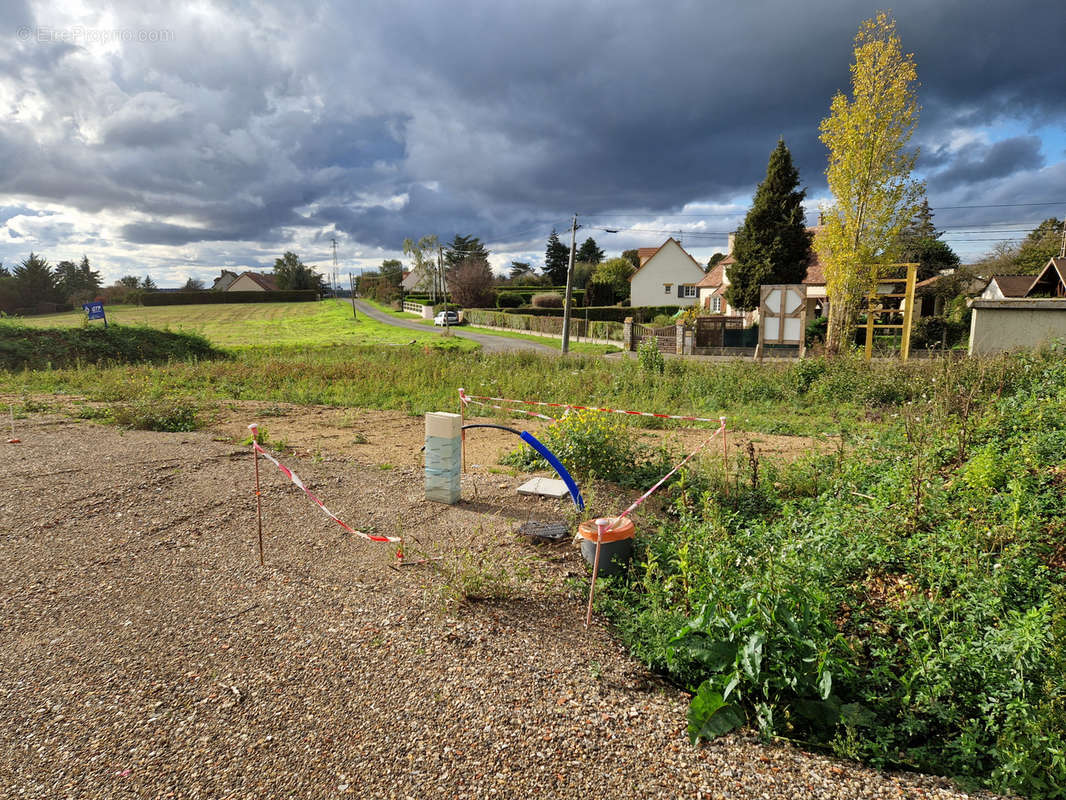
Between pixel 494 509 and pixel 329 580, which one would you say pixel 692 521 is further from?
pixel 329 580

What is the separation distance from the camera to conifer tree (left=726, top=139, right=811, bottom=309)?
33562mm

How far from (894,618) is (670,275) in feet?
169

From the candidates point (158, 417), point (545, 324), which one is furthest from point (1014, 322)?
point (545, 324)

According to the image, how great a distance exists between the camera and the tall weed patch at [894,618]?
Result: 2.83 metres

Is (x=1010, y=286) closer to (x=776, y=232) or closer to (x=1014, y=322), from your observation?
(x=776, y=232)

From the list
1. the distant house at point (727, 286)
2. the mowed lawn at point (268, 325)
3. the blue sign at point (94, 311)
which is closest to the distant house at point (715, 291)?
the distant house at point (727, 286)

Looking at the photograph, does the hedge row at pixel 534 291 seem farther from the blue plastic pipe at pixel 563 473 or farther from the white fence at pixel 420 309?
the blue plastic pipe at pixel 563 473

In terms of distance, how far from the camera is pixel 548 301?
5206 centimetres

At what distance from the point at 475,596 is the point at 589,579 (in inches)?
35.6

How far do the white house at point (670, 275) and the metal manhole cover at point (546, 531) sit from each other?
49292 millimetres

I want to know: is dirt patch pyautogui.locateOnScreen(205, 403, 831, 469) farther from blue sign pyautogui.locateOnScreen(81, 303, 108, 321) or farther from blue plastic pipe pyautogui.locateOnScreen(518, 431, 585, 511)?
blue sign pyautogui.locateOnScreen(81, 303, 108, 321)

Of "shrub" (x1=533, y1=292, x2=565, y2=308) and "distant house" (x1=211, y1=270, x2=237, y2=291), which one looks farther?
"distant house" (x1=211, y1=270, x2=237, y2=291)

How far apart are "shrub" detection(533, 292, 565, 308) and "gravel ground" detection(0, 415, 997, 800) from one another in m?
46.4

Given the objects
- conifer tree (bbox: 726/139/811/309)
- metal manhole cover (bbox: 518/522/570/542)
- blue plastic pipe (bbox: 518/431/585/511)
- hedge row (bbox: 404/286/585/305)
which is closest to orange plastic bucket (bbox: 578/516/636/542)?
metal manhole cover (bbox: 518/522/570/542)
